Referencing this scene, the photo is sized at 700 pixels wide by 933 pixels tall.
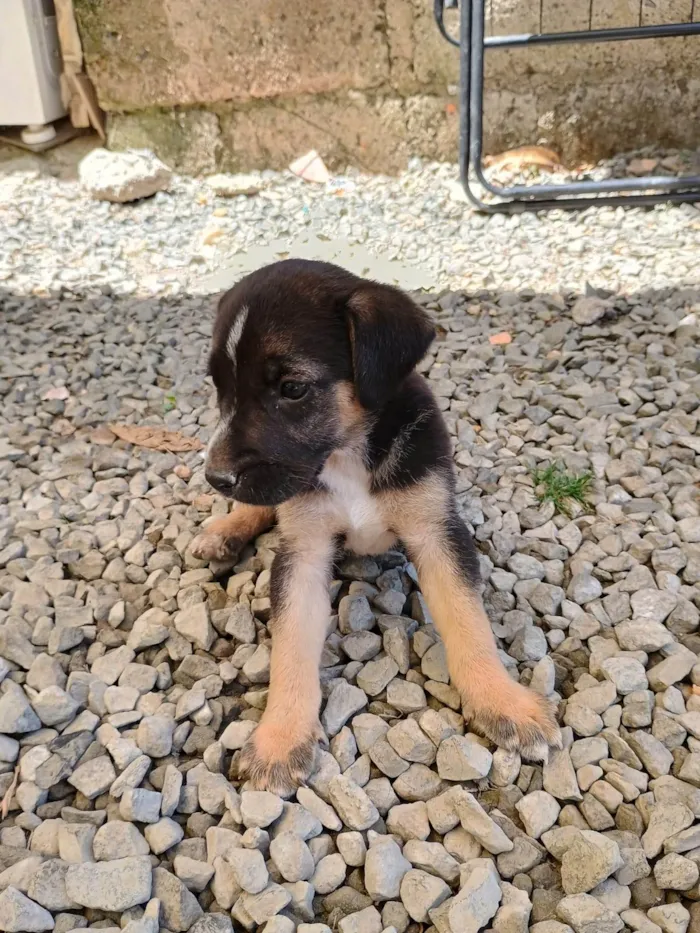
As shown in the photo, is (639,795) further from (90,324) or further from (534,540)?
(90,324)

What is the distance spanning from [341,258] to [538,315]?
1.67 meters

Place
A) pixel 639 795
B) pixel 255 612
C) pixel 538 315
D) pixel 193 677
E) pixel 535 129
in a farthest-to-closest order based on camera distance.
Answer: pixel 535 129 < pixel 538 315 < pixel 255 612 < pixel 193 677 < pixel 639 795

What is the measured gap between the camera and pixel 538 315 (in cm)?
514

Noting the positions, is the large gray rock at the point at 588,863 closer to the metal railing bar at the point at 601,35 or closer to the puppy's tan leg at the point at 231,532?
the puppy's tan leg at the point at 231,532

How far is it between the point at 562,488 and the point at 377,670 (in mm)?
1320

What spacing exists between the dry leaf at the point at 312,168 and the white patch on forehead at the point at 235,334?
508 cm

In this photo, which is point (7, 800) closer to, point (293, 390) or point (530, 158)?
point (293, 390)

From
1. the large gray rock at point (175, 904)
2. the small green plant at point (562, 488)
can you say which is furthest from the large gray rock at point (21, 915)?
the small green plant at point (562, 488)

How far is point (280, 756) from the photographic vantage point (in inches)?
93.7

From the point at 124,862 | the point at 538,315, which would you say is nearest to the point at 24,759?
the point at 124,862

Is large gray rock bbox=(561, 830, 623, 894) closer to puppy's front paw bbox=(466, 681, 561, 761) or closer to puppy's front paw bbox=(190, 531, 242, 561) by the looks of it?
puppy's front paw bbox=(466, 681, 561, 761)

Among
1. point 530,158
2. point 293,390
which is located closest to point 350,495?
point 293,390

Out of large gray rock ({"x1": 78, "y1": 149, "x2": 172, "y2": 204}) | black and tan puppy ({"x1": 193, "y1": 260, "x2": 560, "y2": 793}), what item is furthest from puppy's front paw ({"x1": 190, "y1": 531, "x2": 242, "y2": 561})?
large gray rock ({"x1": 78, "y1": 149, "x2": 172, "y2": 204})

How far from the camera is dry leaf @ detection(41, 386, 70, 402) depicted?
466 centimetres
